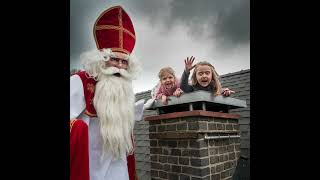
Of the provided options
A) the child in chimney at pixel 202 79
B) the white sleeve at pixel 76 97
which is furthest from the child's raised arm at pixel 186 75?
the white sleeve at pixel 76 97

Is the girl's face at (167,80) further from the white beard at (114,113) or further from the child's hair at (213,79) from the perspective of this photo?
the white beard at (114,113)

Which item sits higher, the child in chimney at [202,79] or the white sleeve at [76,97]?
the child in chimney at [202,79]

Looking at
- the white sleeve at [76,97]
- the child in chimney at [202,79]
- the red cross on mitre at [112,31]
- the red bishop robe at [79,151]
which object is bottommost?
the red bishop robe at [79,151]

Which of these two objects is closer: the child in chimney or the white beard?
the white beard

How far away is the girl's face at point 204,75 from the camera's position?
2.83 metres

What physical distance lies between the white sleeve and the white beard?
106mm

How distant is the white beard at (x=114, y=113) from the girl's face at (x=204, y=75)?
0.71 metres

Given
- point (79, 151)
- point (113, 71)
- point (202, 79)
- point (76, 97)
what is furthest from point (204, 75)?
point (79, 151)

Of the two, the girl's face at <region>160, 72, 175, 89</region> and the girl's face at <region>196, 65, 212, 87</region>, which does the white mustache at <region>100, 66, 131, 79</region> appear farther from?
the girl's face at <region>196, 65, 212, 87</region>

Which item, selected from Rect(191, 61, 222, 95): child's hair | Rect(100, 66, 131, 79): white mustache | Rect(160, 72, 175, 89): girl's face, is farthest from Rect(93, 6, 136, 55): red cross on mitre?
Rect(191, 61, 222, 95): child's hair

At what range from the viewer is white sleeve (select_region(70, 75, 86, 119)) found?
234 cm

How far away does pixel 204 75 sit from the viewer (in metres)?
2.85
